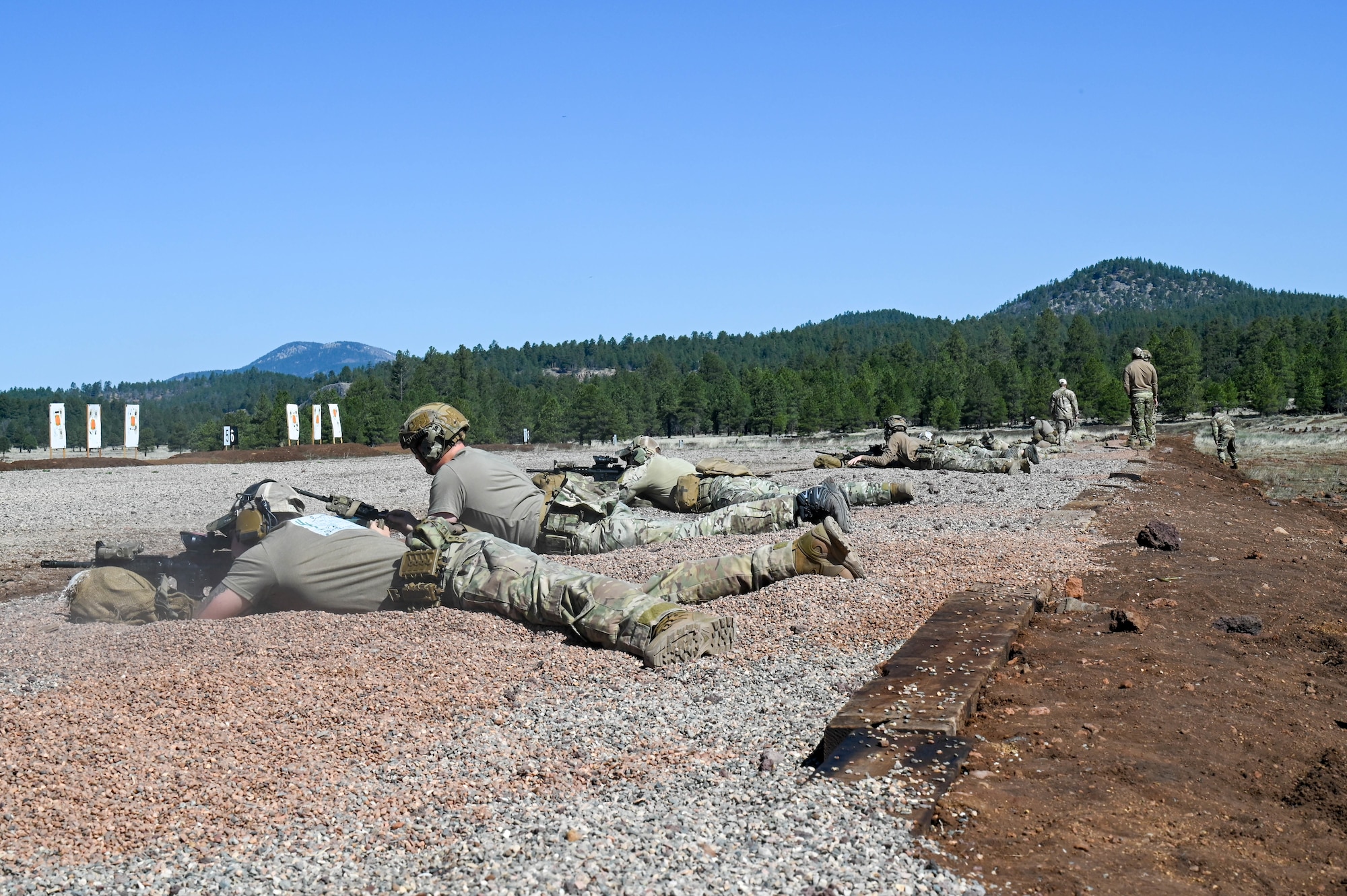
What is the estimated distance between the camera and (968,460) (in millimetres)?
19344

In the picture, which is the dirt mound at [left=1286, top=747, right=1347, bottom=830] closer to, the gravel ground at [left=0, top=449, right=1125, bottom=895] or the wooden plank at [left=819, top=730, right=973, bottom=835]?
the wooden plank at [left=819, top=730, right=973, bottom=835]

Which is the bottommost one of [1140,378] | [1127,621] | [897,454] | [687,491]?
[1127,621]

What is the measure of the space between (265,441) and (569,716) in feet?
286

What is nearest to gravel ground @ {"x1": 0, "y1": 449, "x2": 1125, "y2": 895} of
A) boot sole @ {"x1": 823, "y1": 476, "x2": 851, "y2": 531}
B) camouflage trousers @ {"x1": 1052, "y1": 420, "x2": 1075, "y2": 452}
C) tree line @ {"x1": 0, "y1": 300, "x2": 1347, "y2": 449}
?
boot sole @ {"x1": 823, "y1": 476, "x2": 851, "y2": 531}

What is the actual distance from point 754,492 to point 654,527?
2275 mm

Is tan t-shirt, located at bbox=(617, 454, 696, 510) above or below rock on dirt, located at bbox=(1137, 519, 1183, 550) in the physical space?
above

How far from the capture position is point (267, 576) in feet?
23.3


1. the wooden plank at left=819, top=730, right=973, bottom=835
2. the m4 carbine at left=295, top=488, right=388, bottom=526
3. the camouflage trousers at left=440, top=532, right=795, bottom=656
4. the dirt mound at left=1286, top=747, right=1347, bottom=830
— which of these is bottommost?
the dirt mound at left=1286, top=747, right=1347, bottom=830

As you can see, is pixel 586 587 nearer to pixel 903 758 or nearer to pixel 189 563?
pixel 903 758

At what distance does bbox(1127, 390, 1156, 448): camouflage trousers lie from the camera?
86.2ft

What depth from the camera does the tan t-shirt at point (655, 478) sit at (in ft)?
43.7

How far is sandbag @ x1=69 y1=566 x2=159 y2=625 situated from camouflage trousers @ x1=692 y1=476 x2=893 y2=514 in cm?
594

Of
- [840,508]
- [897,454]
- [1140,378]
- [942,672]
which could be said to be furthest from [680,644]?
[1140,378]

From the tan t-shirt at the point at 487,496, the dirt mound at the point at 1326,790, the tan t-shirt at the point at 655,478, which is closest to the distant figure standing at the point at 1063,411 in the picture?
the tan t-shirt at the point at 655,478
